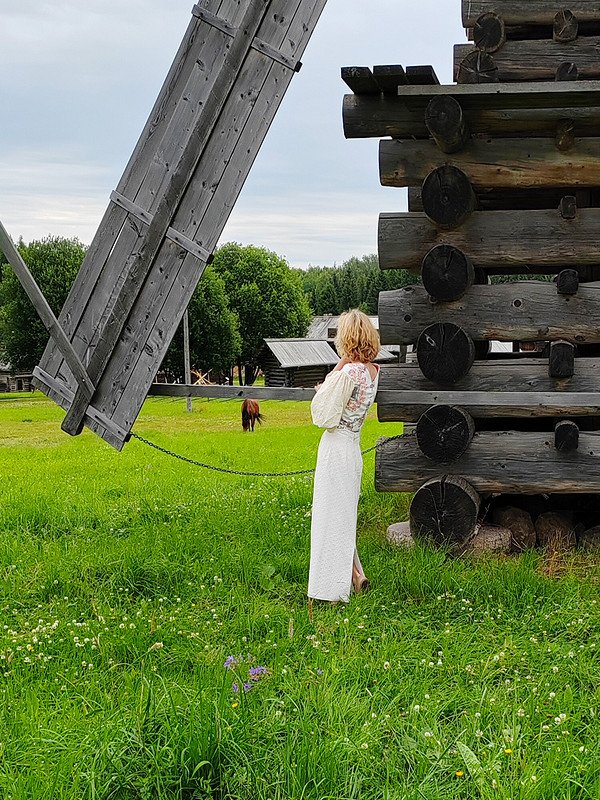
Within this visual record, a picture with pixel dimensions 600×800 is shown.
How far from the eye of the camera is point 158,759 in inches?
123

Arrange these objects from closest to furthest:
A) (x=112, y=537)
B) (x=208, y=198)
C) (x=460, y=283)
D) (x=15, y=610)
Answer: (x=15, y=610) → (x=208, y=198) → (x=460, y=283) → (x=112, y=537)

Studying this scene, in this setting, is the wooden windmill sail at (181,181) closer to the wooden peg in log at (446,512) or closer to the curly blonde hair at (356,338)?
the curly blonde hair at (356,338)

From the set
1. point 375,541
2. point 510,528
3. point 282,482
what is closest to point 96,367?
point 375,541

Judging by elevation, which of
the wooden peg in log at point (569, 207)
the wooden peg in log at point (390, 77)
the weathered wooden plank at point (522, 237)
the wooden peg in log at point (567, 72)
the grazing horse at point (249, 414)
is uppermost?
the wooden peg in log at point (567, 72)

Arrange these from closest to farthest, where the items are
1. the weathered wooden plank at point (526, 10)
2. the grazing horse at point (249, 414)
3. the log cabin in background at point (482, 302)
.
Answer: the log cabin in background at point (482, 302) → the weathered wooden plank at point (526, 10) → the grazing horse at point (249, 414)

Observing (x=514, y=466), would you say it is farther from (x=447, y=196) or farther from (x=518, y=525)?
(x=447, y=196)

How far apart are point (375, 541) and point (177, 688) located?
323cm

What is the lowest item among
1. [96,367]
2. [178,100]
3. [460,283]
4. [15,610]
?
[15,610]

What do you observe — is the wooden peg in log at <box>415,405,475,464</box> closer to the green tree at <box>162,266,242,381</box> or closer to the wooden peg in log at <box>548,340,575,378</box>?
the wooden peg in log at <box>548,340,575,378</box>

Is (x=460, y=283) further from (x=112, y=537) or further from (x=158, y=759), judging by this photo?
(x=158, y=759)

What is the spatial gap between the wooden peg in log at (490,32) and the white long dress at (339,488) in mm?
3009

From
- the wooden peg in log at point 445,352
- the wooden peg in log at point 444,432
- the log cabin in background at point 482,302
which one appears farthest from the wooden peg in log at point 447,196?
the wooden peg in log at point 444,432

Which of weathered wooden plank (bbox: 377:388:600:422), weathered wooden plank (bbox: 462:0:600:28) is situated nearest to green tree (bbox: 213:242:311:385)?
weathered wooden plank (bbox: 462:0:600:28)

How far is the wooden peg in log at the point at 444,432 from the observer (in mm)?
6496
